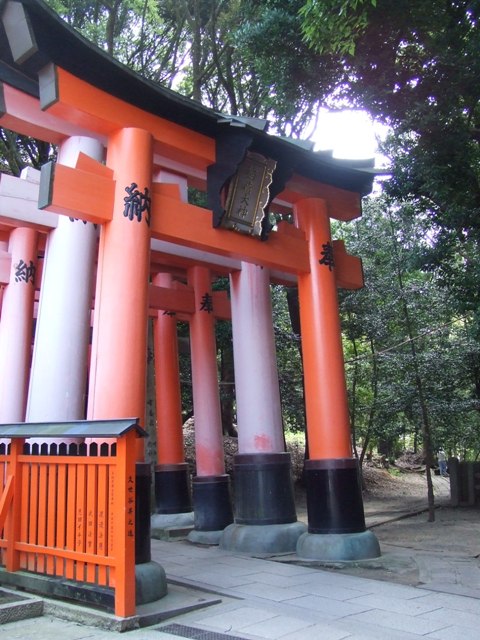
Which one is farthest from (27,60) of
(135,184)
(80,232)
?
(80,232)

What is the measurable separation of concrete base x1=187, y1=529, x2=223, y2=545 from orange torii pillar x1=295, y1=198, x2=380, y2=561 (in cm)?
202

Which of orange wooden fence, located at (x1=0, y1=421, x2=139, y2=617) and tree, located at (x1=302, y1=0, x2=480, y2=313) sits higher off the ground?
tree, located at (x1=302, y1=0, x2=480, y2=313)

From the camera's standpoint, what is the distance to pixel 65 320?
668 centimetres

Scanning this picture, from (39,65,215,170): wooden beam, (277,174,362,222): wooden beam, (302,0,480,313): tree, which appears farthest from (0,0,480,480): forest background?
(39,65,215,170): wooden beam

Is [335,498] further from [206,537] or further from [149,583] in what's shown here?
[149,583]

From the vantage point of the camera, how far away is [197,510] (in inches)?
366

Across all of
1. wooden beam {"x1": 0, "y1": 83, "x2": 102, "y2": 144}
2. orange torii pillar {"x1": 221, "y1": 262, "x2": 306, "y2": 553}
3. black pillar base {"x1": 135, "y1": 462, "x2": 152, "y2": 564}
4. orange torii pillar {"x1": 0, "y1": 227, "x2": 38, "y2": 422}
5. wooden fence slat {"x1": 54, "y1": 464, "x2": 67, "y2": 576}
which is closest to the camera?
wooden fence slat {"x1": 54, "y1": 464, "x2": 67, "y2": 576}

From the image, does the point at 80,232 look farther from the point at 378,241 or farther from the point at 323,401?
the point at 378,241

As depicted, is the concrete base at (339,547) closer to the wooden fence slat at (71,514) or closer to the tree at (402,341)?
the wooden fence slat at (71,514)

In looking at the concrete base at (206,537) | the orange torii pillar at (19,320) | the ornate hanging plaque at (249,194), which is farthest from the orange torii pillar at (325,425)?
the orange torii pillar at (19,320)

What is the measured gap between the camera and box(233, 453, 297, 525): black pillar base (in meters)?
7.88

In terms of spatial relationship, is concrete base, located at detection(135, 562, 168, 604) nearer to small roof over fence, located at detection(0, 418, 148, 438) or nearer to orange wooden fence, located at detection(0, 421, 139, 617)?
orange wooden fence, located at detection(0, 421, 139, 617)

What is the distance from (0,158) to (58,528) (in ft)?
36.0

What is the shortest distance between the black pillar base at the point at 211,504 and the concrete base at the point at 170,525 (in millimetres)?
760
